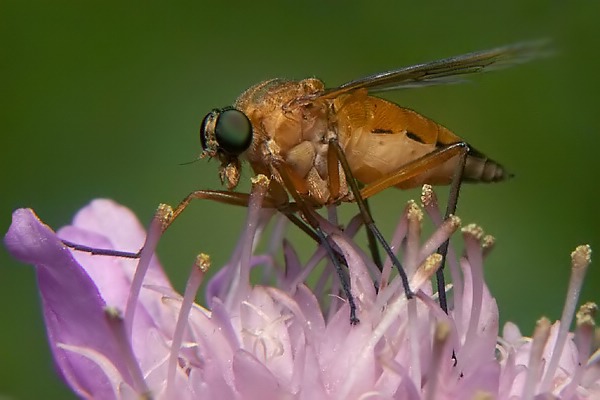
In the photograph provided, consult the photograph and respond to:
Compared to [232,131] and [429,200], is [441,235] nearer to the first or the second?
[429,200]

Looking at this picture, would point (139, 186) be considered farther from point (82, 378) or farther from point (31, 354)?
point (82, 378)

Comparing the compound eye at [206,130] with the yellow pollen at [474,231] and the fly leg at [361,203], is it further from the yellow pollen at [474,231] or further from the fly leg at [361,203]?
the yellow pollen at [474,231]

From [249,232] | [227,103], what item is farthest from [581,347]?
[227,103]

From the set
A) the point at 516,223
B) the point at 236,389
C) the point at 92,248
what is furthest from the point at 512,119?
the point at 236,389

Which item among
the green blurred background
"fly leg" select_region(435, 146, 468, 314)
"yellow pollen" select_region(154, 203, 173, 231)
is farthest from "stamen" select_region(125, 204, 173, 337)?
the green blurred background

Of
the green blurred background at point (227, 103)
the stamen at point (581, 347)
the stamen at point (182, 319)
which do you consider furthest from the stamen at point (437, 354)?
the green blurred background at point (227, 103)

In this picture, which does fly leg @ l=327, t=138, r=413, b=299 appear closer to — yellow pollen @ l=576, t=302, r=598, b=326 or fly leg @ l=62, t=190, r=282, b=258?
fly leg @ l=62, t=190, r=282, b=258

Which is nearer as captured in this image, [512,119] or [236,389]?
[236,389]
